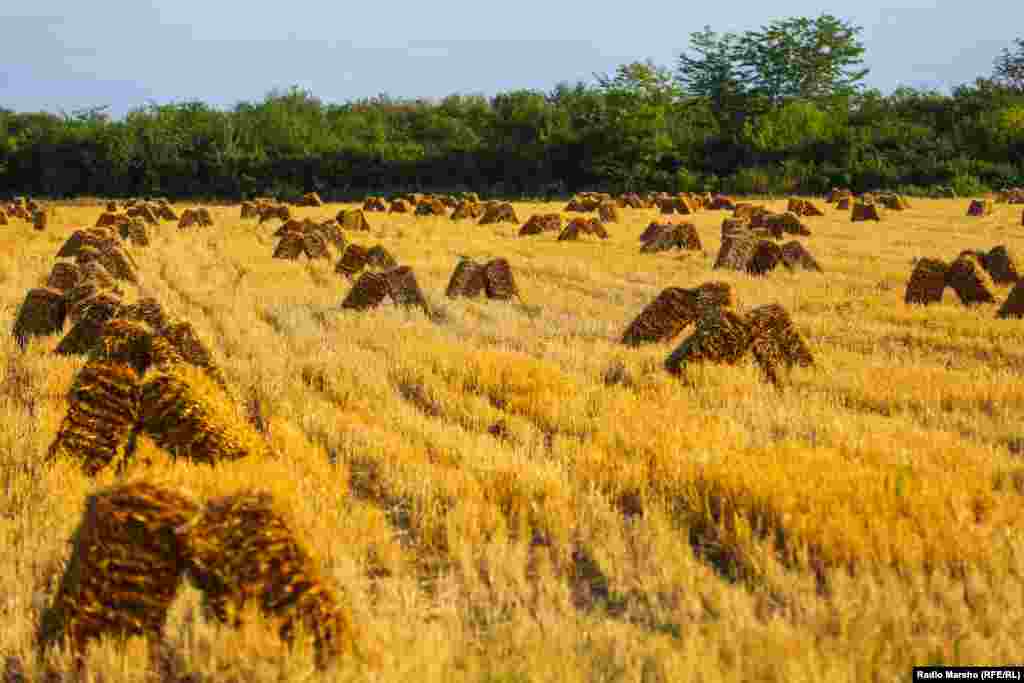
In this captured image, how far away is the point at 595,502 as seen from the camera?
4.64 meters

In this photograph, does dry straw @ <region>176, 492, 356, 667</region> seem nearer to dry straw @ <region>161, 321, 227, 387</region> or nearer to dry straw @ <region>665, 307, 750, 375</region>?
dry straw @ <region>161, 321, 227, 387</region>

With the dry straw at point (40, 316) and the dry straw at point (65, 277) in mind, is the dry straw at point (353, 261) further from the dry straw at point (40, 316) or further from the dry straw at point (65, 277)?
the dry straw at point (40, 316)

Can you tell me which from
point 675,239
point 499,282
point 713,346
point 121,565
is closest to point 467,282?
point 499,282

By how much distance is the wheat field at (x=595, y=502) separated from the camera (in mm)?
3252

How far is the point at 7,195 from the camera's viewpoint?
181 ft

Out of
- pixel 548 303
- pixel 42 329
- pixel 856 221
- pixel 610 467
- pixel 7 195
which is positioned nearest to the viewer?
pixel 610 467

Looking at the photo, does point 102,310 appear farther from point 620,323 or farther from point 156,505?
point 156,505

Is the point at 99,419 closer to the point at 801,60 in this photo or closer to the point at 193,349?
the point at 193,349

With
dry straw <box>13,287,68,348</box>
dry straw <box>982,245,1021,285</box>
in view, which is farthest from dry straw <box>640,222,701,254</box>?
dry straw <box>13,287,68,348</box>

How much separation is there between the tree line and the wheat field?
4332 cm

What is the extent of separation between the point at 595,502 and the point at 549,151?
5334 centimetres

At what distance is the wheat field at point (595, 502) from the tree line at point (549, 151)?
1705 inches

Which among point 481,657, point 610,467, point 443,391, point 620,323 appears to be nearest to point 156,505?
point 481,657

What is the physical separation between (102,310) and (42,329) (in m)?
1.37
